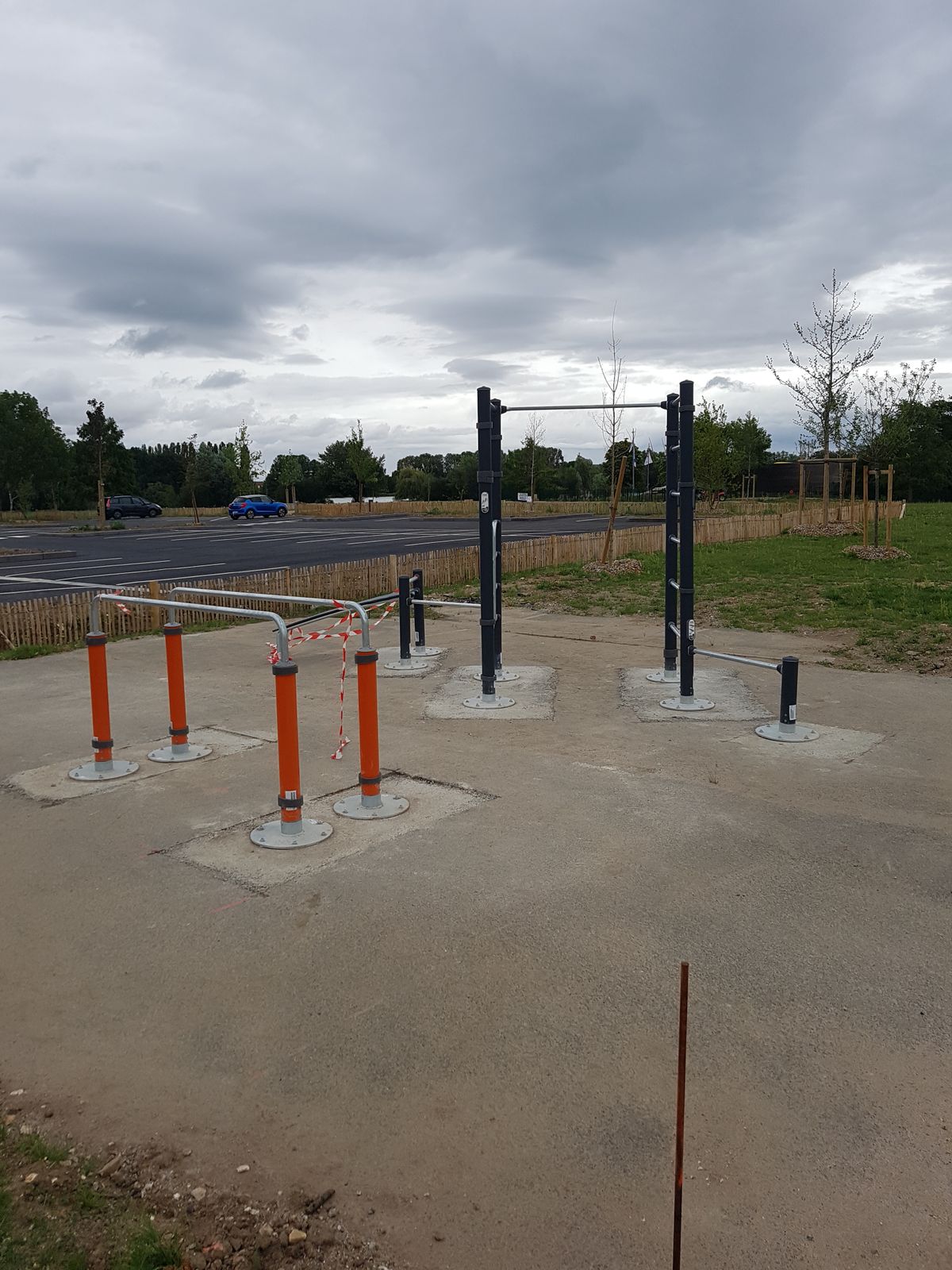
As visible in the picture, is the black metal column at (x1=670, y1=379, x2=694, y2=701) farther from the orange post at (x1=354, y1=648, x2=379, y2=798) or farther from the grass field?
the orange post at (x1=354, y1=648, x2=379, y2=798)

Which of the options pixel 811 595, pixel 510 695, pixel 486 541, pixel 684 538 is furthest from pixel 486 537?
pixel 811 595

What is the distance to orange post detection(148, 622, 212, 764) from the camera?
21.3ft

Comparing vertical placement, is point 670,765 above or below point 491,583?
below

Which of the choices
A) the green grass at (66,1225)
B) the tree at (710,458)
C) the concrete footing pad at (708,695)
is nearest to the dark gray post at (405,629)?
the concrete footing pad at (708,695)

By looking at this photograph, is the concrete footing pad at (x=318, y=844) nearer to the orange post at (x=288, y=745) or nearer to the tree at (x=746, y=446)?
the orange post at (x=288, y=745)

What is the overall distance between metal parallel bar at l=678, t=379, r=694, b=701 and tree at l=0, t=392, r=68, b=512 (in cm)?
6565

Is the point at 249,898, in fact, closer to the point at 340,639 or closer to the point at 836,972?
the point at 836,972

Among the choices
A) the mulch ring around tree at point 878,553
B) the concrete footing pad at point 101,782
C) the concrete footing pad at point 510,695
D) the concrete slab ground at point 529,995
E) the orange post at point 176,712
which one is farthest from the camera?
the mulch ring around tree at point 878,553

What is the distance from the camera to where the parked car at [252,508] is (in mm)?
56312

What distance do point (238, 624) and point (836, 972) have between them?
425 inches

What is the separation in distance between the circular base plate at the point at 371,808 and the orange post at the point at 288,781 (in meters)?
0.30

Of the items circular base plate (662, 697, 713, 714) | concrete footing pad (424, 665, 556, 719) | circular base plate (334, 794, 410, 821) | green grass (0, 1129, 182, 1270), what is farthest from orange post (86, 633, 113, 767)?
circular base plate (662, 697, 713, 714)

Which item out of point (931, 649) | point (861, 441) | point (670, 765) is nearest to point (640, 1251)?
point (670, 765)

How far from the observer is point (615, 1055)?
3.22 metres
